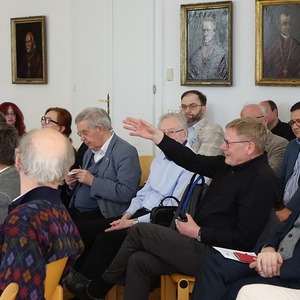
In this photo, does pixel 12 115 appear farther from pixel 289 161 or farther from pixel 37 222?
pixel 37 222

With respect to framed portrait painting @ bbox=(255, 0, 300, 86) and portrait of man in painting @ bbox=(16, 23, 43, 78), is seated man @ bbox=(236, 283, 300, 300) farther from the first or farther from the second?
portrait of man in painting @ bbox=(16, 23, 43, 78)

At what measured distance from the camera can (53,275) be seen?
2.48 m

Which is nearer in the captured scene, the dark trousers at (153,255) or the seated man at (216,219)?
the seated man at (216,219)

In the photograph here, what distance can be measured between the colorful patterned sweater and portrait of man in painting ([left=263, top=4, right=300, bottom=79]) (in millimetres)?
3996

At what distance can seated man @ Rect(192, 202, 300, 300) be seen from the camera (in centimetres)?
310

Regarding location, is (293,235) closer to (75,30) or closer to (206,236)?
(206,236)

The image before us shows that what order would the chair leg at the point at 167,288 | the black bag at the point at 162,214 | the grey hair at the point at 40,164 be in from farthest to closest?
the black bag at the point at 162,214 < the chair leg at the point at 167,288 < the grey hair at the point at 40,164

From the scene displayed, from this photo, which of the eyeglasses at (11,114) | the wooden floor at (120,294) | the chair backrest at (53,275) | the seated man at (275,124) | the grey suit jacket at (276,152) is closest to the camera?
the chair backrest at (53,275)

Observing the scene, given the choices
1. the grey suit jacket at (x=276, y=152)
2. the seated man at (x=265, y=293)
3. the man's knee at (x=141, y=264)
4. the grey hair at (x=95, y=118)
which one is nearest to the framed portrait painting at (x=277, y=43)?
the grey suit jacket at (x=276, y=152)

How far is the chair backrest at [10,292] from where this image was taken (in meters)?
2.07

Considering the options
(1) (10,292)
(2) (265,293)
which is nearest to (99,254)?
(2) (265,293)

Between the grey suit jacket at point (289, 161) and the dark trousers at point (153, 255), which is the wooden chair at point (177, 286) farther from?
the grey suit jacket at point (289, 161)

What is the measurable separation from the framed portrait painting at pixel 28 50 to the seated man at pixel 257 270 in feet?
17.6

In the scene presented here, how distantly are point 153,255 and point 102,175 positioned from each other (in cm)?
109
